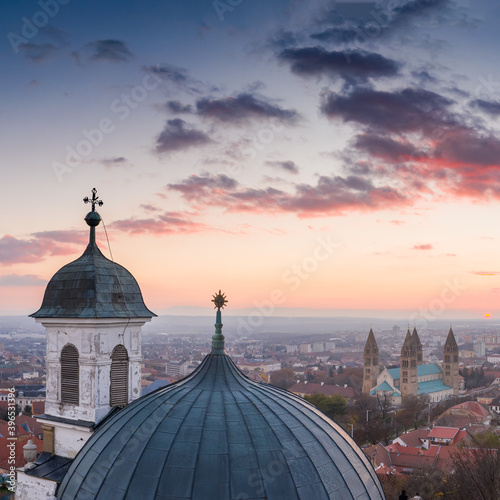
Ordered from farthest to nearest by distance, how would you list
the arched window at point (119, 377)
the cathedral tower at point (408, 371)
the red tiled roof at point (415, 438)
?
the cathedral tower at point (408, 371)
the red tiled roof at point (415, 438)
the arched window at point (119, 377)

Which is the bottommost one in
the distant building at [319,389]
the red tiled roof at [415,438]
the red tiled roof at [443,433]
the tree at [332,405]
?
the distant building at [319,389]

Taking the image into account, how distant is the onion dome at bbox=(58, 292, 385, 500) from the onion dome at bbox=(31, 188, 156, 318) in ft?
15.5

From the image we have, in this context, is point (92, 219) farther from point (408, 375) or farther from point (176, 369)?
point (176, 369)

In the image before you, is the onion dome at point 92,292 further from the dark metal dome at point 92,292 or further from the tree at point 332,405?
the tree at point 332,405

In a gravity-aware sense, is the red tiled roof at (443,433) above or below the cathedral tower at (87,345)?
below

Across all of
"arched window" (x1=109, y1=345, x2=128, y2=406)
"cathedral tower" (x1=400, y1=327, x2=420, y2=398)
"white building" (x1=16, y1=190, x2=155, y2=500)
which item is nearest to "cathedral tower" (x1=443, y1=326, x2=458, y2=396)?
"cathedral tower" (x1=400, y1=327, x2=420, y2=398)

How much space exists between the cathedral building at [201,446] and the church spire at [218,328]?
2 cm

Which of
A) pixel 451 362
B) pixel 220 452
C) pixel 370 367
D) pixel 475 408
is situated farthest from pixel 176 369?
pixel 220 452

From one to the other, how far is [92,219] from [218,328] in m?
6.83

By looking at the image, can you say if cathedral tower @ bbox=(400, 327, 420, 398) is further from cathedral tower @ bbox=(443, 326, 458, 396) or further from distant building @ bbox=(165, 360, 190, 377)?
distant building @ bbox=(165, 360, 190, 377)

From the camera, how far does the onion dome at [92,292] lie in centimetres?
1728

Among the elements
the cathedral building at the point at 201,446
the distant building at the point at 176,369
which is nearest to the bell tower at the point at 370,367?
the distant building at the point at 176,369

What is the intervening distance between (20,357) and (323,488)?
514 feet

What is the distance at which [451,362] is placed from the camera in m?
135
